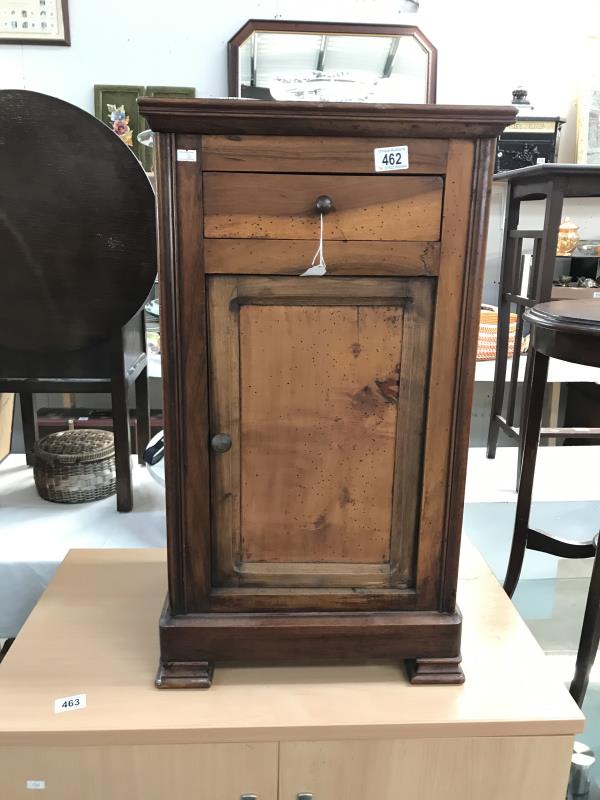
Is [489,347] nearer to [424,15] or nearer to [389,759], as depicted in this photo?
[424,15]

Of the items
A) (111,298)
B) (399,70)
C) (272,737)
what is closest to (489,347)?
(399,70)

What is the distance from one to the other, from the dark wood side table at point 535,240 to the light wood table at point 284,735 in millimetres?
819

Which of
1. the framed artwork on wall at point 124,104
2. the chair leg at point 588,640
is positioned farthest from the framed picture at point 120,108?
the chair leg at point 588,640

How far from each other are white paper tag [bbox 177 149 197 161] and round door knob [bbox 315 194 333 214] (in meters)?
0.18

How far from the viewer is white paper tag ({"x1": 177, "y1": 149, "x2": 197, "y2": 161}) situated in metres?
0.91

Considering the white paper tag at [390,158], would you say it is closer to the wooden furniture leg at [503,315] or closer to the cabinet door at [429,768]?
the cabinet door at [429,768]

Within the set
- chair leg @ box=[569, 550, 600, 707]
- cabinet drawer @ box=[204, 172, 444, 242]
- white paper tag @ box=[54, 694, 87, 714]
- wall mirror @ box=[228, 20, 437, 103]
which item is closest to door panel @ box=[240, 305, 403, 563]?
cabinet drawer @ box=[204, 172, 444, 242]

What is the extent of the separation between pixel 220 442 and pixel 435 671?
1.71 feet

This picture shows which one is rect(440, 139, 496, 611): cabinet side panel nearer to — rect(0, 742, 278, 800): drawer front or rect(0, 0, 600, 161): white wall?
rect(0, 742, 278, 800): drawer front

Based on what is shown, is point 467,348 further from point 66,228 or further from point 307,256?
point 66,228

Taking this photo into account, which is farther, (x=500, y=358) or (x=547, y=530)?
(x=500, y=358)

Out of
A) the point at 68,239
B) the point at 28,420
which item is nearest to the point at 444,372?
the point at 68,239

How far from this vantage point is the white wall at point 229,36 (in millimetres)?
3016

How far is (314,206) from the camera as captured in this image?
3.06 ft
